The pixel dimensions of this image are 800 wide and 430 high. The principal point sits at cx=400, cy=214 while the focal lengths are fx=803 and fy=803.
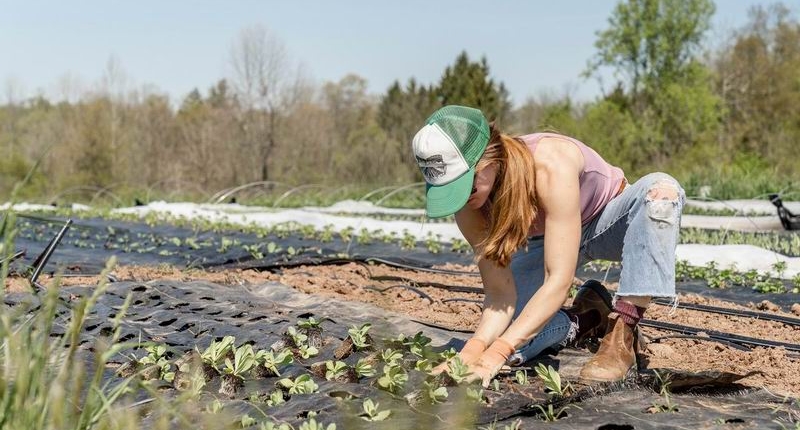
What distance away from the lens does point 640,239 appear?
2.88 metres

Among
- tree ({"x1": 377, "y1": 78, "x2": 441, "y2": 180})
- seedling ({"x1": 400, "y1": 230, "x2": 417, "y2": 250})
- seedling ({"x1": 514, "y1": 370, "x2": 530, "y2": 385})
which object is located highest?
tree ({"x1": 377, "y1": 78, "x2": 441, "y2": 180})

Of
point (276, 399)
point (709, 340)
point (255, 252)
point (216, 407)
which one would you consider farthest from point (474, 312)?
point (255, 252)

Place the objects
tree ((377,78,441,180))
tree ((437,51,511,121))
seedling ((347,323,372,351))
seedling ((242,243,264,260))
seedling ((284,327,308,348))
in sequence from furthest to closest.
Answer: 1. tree ((437,51,511,121))
2. tree ((377,78,441,180))
3. seedling ((242,243,264,260))
4. seedling ((284,327,308,348))
5. seedling ((347,323,372,351))

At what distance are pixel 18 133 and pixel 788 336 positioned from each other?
40245mm

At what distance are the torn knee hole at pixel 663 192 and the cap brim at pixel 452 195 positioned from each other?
759 mm

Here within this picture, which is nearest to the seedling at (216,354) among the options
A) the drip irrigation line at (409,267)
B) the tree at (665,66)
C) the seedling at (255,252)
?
the drip irrigation line at (409,267)

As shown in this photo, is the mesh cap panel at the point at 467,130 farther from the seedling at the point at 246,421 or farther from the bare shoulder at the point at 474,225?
the seedling at the point at 246,421

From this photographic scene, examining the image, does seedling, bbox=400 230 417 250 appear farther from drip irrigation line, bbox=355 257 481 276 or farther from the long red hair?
the long red hair

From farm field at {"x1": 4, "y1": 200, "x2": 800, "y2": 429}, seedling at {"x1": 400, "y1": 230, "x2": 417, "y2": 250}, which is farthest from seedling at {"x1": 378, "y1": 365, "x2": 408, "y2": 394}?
seedling at {"x1": 400, "y1": 230, "x2": 417, "y2": 250}

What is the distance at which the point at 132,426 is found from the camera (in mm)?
1193

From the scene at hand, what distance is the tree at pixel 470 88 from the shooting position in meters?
24.0

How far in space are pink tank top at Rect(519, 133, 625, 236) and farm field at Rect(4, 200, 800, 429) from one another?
0.54 meters

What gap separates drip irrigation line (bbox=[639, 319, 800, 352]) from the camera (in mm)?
3473

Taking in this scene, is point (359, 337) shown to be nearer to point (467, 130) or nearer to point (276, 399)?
point (276, 399)
